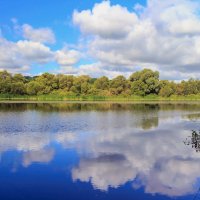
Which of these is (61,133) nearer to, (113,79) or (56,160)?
(56,160)

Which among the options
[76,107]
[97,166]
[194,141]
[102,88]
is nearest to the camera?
[97,166]

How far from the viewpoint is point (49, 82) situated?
85.1 meters

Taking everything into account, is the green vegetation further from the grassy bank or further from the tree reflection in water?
the tree reflection in water

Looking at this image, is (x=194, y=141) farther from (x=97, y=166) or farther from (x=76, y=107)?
(x=76, y=107)

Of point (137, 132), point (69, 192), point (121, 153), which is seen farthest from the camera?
point (137, 132)

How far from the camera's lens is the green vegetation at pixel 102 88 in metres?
79.2

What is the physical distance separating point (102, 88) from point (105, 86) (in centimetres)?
99

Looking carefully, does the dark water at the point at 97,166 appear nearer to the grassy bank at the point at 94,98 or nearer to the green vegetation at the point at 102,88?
the grassy bank at the point at 94,98

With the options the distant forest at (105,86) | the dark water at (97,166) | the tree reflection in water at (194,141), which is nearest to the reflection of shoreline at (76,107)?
the dark water at (97,166)

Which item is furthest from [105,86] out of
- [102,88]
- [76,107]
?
[76,107]

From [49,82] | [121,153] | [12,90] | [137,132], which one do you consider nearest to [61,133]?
[137,132]

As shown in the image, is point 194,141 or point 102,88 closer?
point 194,141

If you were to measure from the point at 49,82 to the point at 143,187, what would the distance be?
250 feet

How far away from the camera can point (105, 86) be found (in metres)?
88.9
